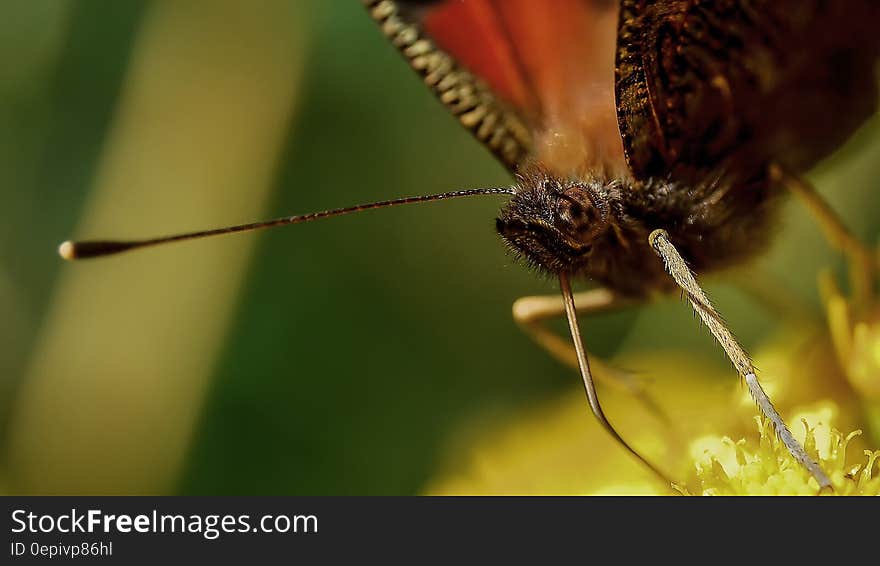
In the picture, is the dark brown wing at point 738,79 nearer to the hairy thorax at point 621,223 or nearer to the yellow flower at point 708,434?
the hairy thorax at point 621,223

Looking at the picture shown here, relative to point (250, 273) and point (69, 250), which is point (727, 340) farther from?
point (250, 273)

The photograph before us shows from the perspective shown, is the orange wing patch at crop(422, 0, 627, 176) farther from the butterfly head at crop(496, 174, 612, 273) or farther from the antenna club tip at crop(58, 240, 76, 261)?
the antenna club tip at crop(58, 240, 76, 261)

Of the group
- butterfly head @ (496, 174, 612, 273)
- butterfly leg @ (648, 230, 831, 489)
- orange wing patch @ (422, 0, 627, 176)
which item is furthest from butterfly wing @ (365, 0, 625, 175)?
butterfly leg @ (648, 230, 831, 489)

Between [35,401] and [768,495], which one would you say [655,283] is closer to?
[768,495]

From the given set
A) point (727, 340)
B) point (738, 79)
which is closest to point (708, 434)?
point (727, 340)

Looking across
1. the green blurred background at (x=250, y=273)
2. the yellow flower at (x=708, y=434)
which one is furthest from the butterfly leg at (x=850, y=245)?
the green blurred background at (x=250, y=273)

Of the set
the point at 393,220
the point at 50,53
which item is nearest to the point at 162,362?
the point at 393,220
